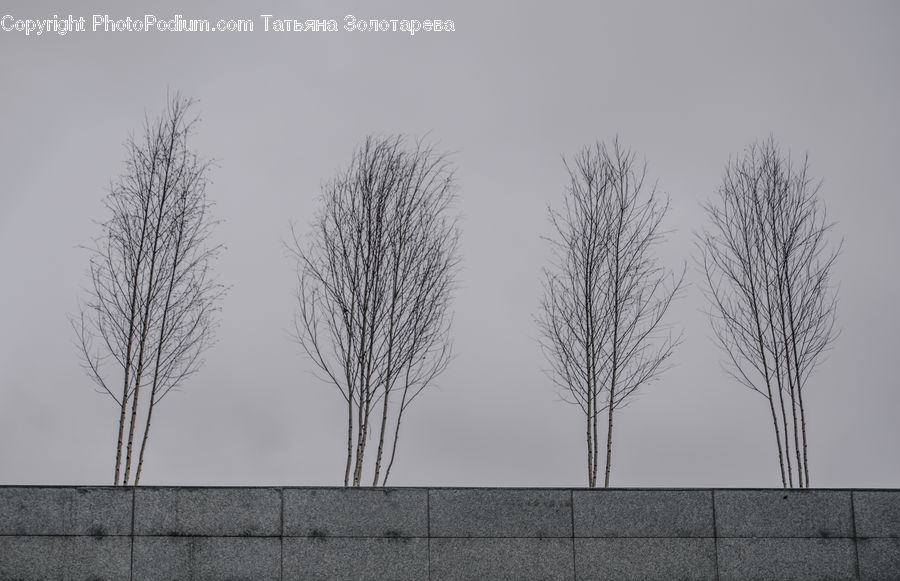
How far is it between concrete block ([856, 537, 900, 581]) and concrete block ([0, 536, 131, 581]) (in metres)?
9.48

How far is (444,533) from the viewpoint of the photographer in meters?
12.4

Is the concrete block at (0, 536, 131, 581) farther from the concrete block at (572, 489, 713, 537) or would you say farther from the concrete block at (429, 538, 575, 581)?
the concrete block at (572, 489, 713, 537)

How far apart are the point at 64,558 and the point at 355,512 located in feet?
12.1

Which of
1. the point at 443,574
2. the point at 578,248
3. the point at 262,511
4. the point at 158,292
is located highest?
the point at 578,248

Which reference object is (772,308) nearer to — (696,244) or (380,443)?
(696,244)

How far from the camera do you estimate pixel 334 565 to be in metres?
12.3

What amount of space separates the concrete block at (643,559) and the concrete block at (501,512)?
1.35 ft

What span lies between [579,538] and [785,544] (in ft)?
8.93

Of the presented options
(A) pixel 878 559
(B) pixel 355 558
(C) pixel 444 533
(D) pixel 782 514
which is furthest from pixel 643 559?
(B) pixel 355 558

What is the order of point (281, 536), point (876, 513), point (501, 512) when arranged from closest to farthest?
point (281, 536), point (501, 512), point (876, 513)

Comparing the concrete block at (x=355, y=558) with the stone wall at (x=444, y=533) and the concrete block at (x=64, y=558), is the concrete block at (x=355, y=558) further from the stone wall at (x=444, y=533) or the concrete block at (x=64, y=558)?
the concrete block at (x=64, y=558)

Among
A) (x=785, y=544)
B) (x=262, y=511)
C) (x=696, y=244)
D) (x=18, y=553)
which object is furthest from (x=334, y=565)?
(x=696, y=244)

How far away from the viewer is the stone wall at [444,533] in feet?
40.1

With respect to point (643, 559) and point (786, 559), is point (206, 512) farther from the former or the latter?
point (786, 559)
